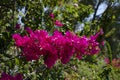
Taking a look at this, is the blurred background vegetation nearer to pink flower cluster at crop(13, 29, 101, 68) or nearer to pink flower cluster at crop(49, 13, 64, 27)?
pink flower cluster at crop(49, 13, 64, 27)

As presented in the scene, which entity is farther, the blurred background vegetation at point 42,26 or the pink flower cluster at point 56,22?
the pink flower cluster at point 56,22

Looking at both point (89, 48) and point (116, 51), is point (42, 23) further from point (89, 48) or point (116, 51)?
point (116, 51)

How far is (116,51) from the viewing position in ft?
101

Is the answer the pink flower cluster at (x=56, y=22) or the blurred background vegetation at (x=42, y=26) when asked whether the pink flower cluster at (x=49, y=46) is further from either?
the pink flower cluster at (x=56, y=22)

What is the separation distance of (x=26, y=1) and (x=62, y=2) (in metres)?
0.47

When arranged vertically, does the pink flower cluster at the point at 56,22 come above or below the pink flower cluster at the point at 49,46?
above

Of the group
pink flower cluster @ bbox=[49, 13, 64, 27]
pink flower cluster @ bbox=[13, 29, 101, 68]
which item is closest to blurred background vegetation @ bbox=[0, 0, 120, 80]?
pink flower cluster @ bbox=[49, 13, 64, 27]

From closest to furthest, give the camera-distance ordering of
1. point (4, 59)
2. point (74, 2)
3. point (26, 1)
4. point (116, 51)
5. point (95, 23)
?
point (4, 59) < point (26, 1) < point (74, 2) < point (95, 23) < point (116, 51)

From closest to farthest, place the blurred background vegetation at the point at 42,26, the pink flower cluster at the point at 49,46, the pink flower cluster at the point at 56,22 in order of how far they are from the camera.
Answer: the pink flower cluster at the point at 49,46 < the blurred background vegetation at the point at 42,26 < the pink flower cluster at the point at 56,22

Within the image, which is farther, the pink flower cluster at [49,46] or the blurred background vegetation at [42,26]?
the blurred background vegetation at [42,26]

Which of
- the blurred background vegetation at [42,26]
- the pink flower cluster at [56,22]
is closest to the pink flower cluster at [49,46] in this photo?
the blurred background vegetation at [42,26]

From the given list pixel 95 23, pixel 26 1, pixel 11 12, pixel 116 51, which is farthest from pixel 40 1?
pixel 116 51

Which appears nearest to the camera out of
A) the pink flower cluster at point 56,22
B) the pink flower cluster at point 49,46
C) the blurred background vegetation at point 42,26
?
the pink flower cluster at point 49,46

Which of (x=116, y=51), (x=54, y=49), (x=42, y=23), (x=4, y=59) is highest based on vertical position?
(x=116, y=51)
